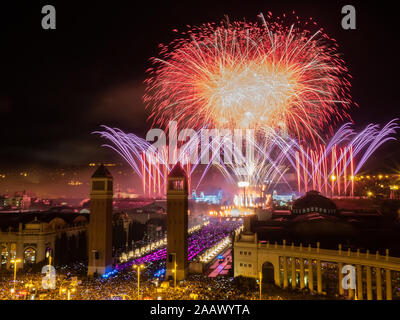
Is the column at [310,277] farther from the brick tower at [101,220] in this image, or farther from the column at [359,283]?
the brick tower at [101,220]

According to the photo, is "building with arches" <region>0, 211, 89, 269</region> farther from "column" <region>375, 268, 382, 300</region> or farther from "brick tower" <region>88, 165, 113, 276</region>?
"column" <region>375, 268, 382, 300</region>

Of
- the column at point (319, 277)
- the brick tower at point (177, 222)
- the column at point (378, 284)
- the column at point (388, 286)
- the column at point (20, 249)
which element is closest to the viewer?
the column at point (388, 286)

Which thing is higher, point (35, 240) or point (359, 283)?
point (35, 240)

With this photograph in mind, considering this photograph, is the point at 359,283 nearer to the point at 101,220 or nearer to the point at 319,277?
the point at 319,277

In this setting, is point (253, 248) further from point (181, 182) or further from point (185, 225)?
point (181, 182)

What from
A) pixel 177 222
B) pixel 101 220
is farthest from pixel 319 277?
pixel 101 220

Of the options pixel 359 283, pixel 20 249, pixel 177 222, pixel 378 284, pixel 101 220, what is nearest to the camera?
pixel 378 284

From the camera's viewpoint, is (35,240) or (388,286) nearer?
(388,286)

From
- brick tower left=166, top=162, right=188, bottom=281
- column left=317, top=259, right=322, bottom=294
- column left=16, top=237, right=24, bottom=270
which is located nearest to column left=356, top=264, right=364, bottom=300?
column left=317, top=259, right=322, bottom=294

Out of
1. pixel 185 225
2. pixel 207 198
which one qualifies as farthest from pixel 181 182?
pixel 207 198

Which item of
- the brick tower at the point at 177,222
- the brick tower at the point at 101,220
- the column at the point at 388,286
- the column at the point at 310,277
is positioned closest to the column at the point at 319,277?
the column at the point at 310,277
